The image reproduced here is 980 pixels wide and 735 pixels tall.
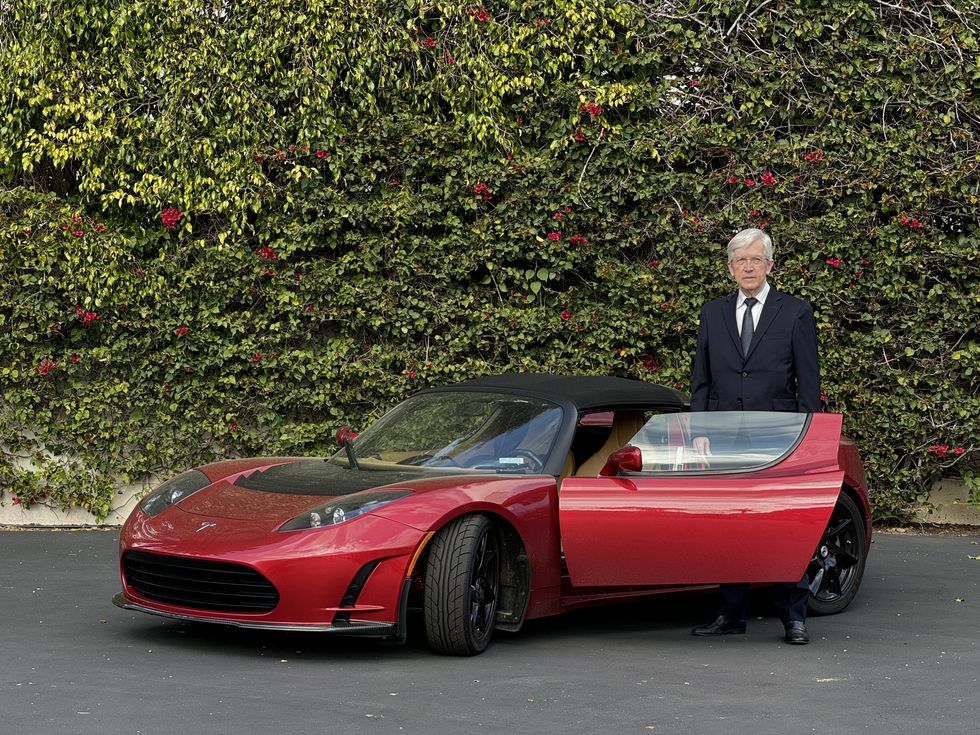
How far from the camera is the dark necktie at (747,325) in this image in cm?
700

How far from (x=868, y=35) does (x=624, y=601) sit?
5654 mm

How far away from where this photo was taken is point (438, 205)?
10602 mm

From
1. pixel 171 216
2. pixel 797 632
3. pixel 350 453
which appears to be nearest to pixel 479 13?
pixel 171 216

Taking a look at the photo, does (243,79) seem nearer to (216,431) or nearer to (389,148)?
(389,148)

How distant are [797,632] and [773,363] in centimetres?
134

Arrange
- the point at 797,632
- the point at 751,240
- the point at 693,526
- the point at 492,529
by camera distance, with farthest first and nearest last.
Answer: the point at 751,240 → the point at 797,632 → the point at 492,529 → the point at 693,526

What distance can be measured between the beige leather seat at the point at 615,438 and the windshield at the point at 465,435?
0.41 metres

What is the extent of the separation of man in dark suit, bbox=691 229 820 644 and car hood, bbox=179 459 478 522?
1.50 m

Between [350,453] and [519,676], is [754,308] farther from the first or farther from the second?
[519,676]

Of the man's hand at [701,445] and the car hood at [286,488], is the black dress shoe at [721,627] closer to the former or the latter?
the man's hand at [701,445]

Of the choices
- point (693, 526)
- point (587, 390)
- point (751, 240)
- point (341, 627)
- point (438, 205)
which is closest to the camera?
point (341, 627)

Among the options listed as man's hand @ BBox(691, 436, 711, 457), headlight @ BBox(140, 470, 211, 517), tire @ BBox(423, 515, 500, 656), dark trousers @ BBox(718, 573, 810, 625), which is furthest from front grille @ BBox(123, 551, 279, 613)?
dark trousers @ BBox(718, 573, 810, 625)

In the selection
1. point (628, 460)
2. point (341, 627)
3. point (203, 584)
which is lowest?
point (341, 627)

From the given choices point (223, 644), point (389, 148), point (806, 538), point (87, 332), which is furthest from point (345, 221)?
point (806, 538)
